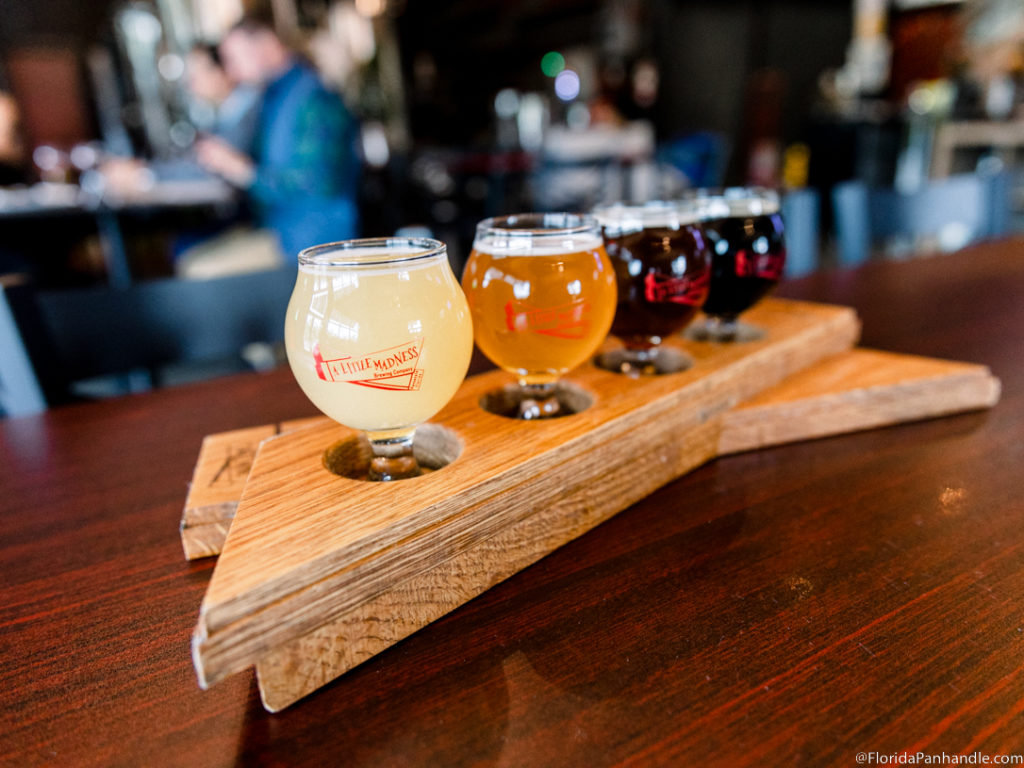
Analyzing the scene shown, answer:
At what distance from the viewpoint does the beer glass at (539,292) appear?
76 cm

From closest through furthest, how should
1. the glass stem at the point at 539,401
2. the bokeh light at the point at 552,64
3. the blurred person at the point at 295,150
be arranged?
the glass stem at the point at 539,401
the blurred person at the point at 295,150
the bokeh light at the point at 552,64

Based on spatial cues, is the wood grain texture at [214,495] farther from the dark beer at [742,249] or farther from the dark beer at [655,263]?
the dark beer at [742,249]

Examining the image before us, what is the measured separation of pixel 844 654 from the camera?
1.82 ft

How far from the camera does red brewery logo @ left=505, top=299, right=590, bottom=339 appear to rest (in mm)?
765

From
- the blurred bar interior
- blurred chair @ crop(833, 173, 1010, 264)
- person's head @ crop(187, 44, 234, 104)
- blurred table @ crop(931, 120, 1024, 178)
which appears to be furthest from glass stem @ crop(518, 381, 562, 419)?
blurred table @ crop(931, 120, 1024, 178)

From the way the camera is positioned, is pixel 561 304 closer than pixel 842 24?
Yes

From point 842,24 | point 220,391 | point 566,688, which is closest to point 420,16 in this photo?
point 842,24

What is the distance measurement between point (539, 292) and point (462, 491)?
0.25 m

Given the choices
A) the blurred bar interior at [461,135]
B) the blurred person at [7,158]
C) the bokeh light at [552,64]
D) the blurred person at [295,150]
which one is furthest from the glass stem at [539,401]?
the bokeh light at [552,64]

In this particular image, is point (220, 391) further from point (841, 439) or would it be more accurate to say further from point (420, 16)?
point (420, 16)

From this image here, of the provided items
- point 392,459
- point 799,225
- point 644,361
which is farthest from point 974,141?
point 392,459

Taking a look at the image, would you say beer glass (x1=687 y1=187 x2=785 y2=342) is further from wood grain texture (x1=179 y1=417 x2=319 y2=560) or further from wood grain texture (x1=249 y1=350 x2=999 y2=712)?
wood grain texture (x1=179 y1=417 x2=319 y2=560)

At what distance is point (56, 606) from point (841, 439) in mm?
983

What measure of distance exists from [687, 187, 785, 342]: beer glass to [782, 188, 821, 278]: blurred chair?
3.90 feet
